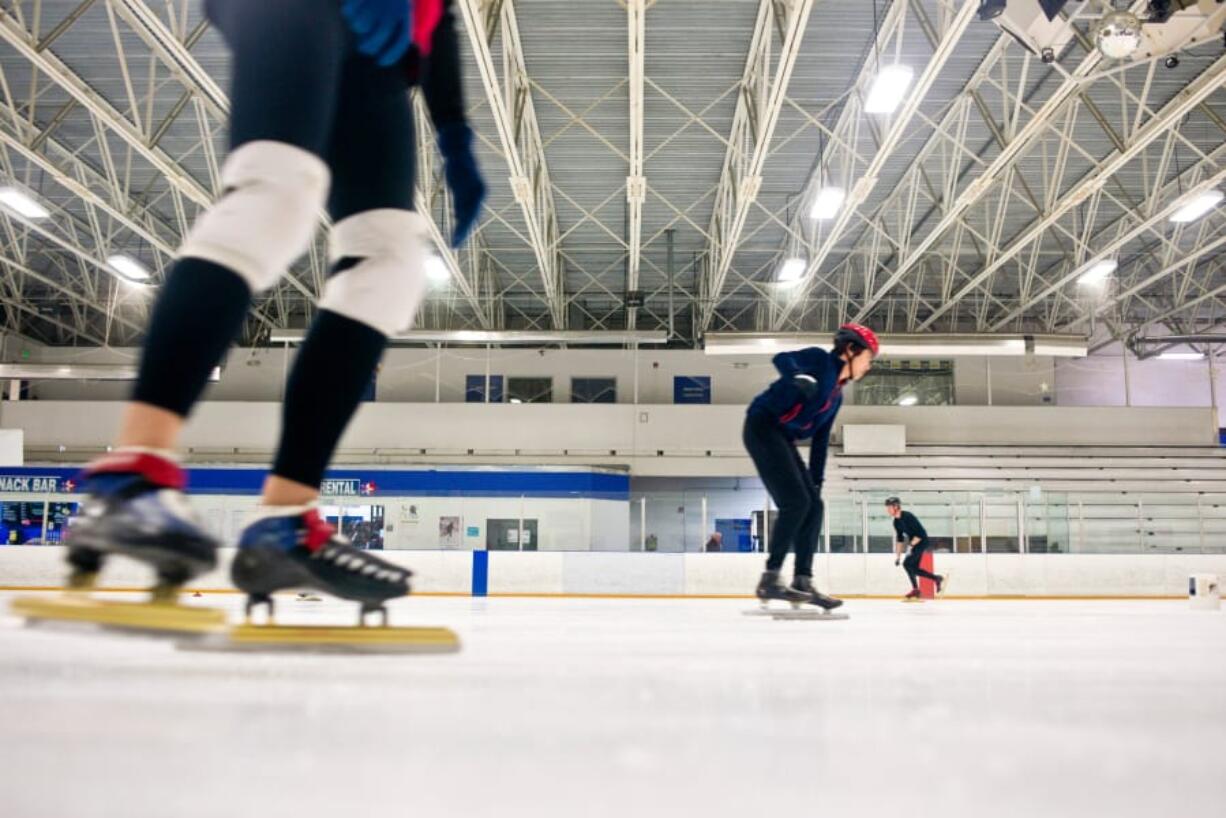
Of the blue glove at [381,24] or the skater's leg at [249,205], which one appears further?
the blue glove at [381,24]

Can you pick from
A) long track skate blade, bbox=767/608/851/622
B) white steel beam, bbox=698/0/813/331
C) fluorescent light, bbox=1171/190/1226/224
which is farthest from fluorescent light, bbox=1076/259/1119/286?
long track skate blade, bbox=767/608/851/622

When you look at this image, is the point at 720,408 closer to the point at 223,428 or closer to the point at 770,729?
the point at 223,428

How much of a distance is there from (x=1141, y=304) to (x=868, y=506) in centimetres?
1248

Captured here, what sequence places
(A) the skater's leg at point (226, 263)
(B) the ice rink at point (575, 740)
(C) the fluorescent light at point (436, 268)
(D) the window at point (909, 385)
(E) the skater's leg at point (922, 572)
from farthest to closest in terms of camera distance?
(D) the window at point (909, 385) < (C) the fluorescent light at point (436, 268) < (E) the skater's leg at point (922, 572) < (A) the skater's leg at point (226, 263) < (B) the ice rink at point (575, 740)

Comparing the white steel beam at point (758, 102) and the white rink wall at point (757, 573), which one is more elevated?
the white steel beam at point (758, 102)

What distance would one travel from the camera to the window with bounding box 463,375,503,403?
22.4 metres

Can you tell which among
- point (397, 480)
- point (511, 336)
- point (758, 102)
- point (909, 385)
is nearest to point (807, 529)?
point (758, 102)

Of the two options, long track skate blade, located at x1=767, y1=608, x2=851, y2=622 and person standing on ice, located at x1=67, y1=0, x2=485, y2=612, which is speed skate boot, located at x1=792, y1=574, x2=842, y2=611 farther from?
person standing on ice, located at x1=67, y1=0, x2=485, y2=612

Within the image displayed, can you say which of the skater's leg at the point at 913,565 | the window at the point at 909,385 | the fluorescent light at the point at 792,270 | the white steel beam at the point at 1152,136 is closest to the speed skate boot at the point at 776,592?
the skater's leg at the point at 913,565

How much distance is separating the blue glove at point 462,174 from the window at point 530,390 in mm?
20925

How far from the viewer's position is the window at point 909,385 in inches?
880

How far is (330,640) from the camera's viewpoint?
1.03 m

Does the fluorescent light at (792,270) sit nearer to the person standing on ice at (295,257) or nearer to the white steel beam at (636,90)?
the white steel beam at (636,90)

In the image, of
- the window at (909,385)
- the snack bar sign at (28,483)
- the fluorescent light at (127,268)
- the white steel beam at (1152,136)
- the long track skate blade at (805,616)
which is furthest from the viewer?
the window at (909,385)
